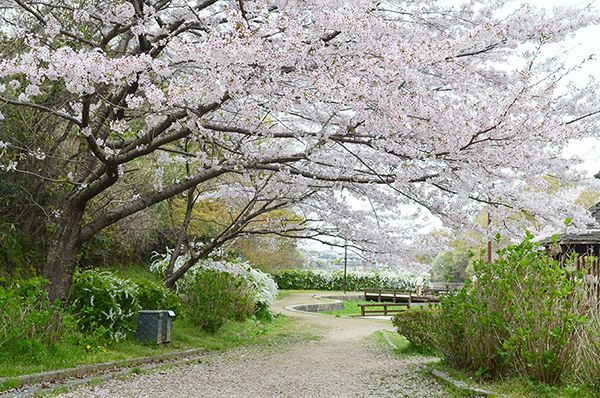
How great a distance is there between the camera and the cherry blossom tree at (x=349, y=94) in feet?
16.2

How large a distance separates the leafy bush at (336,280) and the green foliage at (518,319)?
2342 centimetres

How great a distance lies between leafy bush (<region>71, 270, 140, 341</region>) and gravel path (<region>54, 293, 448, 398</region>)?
1.23 metres

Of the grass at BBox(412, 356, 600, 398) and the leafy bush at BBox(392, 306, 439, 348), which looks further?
the leafy bush at BBox(392, 306, 439, 348)

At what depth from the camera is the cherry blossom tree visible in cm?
495

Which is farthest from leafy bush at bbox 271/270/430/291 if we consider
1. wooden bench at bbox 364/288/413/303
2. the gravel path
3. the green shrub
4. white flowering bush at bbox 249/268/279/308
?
the green shrub

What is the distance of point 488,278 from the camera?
5.64m

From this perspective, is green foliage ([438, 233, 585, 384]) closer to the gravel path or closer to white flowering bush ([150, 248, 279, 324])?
the gravel path

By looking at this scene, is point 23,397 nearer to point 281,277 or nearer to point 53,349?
point 53,349

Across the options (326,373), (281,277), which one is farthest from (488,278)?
(281,277)

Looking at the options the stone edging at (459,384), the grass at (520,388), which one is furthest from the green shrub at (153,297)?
the grass at (520,388)

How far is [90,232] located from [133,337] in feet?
5.83

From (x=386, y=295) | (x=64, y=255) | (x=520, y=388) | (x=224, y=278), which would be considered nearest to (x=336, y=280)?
(x=386, y=295)

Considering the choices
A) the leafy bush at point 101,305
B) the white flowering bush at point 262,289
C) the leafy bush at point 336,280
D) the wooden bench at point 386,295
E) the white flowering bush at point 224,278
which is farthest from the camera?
the leafy bush at point 336,280

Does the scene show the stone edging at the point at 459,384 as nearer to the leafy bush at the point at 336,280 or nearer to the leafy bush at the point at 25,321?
the leafy bush at the point at 25,321
